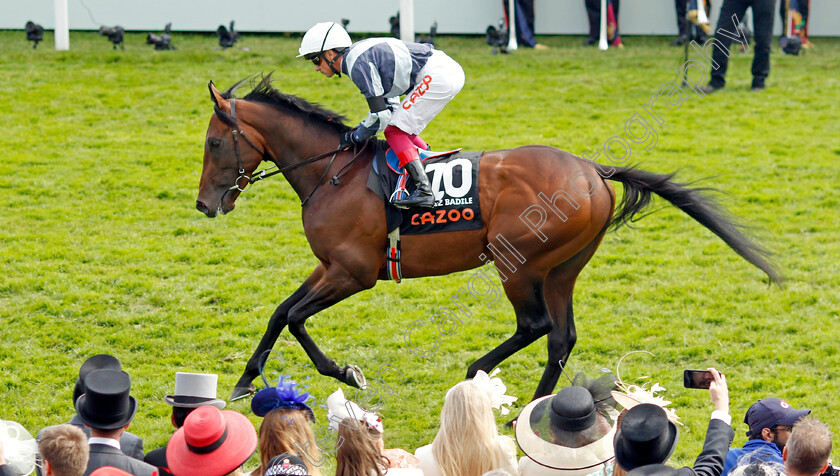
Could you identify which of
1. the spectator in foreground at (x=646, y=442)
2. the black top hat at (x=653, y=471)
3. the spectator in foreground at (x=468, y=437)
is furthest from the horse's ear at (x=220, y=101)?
the black top hat at (x=653, y=471)

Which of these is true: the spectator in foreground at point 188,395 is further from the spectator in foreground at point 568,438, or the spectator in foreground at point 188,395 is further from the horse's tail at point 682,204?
the horse's tail at point 682,204

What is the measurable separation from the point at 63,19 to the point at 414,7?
235 inches

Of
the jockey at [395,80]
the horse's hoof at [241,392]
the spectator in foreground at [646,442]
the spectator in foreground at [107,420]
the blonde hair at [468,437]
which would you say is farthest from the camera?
the horse's hoof at [241,392]

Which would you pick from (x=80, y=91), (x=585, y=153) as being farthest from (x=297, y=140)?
(x=80, y=91)

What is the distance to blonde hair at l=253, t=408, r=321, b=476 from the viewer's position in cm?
362

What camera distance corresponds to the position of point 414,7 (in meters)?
16.8

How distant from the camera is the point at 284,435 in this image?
364 cm

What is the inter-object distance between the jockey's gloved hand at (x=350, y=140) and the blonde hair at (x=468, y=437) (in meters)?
2.41

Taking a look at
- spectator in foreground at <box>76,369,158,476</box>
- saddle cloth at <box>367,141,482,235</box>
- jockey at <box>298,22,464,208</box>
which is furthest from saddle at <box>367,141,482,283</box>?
spectator in foreground at <box>76,369,158,476</box>

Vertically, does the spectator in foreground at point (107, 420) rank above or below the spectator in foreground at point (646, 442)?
below

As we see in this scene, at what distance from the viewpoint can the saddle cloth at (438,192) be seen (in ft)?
18.3

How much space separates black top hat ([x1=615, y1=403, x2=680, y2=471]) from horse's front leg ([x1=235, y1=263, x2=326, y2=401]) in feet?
10.0

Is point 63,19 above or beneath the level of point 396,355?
above

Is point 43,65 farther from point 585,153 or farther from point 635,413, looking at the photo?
point 635,413
